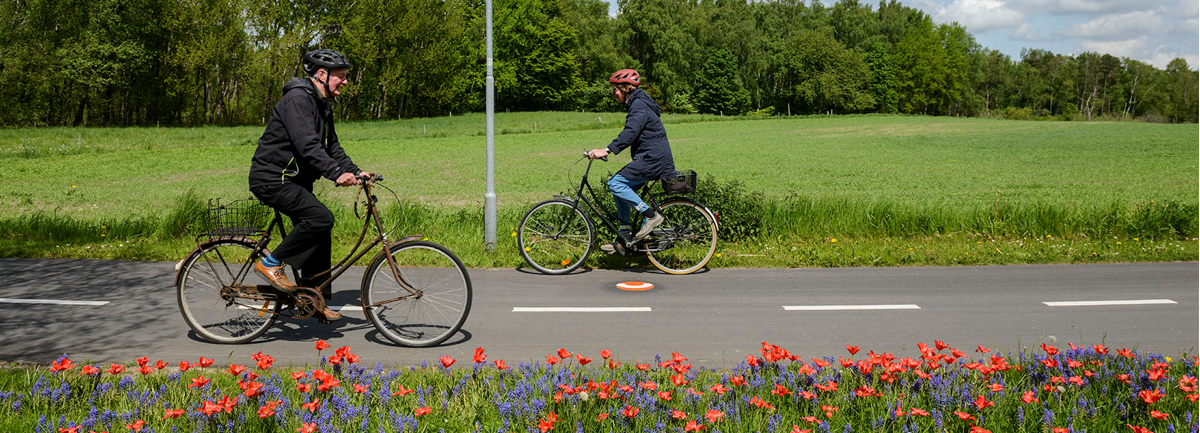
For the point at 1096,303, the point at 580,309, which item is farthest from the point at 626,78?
the point at 1096,303

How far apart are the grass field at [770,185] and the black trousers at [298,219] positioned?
125 inches

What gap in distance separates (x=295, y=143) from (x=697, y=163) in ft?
87.2

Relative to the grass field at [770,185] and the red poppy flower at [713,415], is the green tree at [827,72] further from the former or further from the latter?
the red poppy flower at [713,415]

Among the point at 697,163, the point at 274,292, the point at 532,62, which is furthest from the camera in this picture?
the point at 532,62

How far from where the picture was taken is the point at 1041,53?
Answer: 130625 mm

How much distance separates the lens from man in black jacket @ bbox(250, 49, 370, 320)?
514 cm

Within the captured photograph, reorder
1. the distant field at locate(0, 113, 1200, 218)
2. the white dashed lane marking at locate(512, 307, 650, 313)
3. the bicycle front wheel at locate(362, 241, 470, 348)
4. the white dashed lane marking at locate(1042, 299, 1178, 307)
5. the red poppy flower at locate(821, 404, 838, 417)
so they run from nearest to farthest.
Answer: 1. the red poppy flower at locate(821, 404, 838, 417)
2. the bicycle front wheel at locate(362, 241, 470, 348)
3. the white dashed lane marking at locate(512, 307, 650, 313)
4. the white dashed lane marking at locate(1042, 299, 1178, 307)
5. the distant field at locate(0, 113, 1200, 218)

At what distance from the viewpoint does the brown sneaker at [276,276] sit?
5332 millimetres

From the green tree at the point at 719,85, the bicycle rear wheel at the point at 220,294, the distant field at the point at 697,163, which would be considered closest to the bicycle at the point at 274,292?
the bicycle rear wheel at the point at 220,294

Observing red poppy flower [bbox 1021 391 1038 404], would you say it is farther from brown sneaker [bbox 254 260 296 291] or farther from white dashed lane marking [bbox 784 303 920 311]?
brown sneaker [bbox 254 260 296 291]

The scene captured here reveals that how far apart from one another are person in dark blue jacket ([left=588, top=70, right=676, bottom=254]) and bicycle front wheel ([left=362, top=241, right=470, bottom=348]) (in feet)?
8.94

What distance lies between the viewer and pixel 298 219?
209 inches

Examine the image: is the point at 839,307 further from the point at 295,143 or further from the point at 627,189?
the point at 295,143

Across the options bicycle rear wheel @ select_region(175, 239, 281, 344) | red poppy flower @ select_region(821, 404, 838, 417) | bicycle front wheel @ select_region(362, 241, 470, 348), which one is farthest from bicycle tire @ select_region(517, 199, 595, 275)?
red poppy flower @ select_region(821, 404, 838, 417)
